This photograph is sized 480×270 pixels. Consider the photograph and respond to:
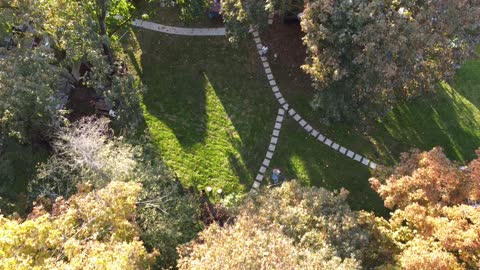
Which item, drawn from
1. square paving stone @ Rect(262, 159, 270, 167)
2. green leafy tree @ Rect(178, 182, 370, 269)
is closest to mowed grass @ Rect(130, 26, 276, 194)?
square paving stone @ Rect(262, 159, 270, 167)

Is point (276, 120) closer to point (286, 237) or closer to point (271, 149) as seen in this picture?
point (271, 149)

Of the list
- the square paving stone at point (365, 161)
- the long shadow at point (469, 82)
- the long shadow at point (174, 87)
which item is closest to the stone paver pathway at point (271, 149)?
the long shadow at point (174, 87)

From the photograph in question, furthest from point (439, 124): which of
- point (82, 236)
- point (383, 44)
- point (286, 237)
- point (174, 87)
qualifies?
point (82, 236)

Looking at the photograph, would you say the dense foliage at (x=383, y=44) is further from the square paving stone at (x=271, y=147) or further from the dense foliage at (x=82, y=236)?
the dense foliage at (x=82, y=236)

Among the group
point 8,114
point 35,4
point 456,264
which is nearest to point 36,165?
point 8,114

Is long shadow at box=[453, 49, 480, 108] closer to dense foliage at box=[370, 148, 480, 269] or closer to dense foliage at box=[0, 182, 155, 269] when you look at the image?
dense foliage at box=[370, 148, 480, 269]

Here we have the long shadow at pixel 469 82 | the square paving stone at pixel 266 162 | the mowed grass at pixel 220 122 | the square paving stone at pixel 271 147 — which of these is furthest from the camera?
the long shadow at pixel 469 82

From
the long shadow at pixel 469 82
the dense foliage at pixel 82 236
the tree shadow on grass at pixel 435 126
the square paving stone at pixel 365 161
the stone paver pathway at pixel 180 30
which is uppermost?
the stone paver pathway at pixel 180 30

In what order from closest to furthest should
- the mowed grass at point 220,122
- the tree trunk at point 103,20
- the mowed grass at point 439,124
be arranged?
the tree trunk at point 103,20, the mowed grass at point 220,122, the mowed grass at point 439,124
